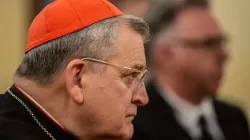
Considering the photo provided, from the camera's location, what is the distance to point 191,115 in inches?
137

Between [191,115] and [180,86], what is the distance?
0.20m

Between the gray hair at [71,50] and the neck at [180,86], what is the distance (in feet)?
5.40

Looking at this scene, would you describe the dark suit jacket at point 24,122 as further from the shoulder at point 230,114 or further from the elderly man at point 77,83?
the shoulder at point 230,114

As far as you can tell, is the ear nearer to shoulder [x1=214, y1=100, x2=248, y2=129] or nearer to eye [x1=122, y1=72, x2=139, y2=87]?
eye [x1=122, y1=72, x2=139, y2=87]

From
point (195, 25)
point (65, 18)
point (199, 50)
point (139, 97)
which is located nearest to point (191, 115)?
point (199, 50)

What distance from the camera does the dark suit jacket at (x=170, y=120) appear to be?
329 cm

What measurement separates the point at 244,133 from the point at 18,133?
6.19 ft

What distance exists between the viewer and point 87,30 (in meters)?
1.96

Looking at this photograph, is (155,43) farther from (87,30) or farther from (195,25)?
(87,30)

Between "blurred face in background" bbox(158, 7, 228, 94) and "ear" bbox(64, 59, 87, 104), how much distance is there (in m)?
1.73

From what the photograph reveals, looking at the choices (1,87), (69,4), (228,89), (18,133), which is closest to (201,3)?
(228,89)

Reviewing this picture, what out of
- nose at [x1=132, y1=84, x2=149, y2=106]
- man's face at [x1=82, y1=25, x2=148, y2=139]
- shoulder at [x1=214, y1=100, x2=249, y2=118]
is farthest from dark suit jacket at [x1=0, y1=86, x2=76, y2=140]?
shoulder at [x1=214, y1=100, x2=249, y2=118]

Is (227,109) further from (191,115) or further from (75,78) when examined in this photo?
(75,78)

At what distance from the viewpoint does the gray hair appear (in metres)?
1.94
